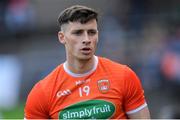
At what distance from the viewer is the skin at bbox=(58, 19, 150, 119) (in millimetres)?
6496

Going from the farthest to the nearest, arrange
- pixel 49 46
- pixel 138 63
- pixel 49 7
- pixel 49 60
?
1. pixel 49 7
2. pixel 49 46
3. pixel 49 60
4. pixel 138 63

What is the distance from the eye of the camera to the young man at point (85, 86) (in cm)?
647

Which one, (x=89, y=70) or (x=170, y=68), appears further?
(x=170, y=68)

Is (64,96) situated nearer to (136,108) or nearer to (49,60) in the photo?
(136,108)

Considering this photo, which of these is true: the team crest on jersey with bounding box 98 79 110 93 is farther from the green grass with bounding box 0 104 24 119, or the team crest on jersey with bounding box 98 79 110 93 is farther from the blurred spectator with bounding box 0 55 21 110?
the blurred spectator with bounding box 0 55 21 110

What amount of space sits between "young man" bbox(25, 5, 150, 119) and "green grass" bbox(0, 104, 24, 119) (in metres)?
7.53

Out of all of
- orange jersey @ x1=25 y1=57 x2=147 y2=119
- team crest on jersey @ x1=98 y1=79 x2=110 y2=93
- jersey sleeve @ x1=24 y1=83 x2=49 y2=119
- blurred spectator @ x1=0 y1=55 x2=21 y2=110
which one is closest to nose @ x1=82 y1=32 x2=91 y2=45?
orange jersey @ x1=25 y1=57 x2=147 y2=119

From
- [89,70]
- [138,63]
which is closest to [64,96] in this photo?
[89,70]

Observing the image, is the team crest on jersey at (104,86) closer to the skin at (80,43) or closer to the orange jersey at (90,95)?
the orange jersey at (90,95)

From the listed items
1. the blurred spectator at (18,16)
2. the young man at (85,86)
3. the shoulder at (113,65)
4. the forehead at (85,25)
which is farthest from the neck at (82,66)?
the blurred spectator at (18,16)

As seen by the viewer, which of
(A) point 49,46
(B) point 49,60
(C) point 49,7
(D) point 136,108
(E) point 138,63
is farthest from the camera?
(C) point 49,7

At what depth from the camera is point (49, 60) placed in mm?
16234

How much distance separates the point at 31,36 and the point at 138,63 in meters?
3.92

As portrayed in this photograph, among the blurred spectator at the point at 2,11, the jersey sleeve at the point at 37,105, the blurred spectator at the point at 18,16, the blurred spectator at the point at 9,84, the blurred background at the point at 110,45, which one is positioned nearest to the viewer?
the jersey sleeve at the point at 37,105
